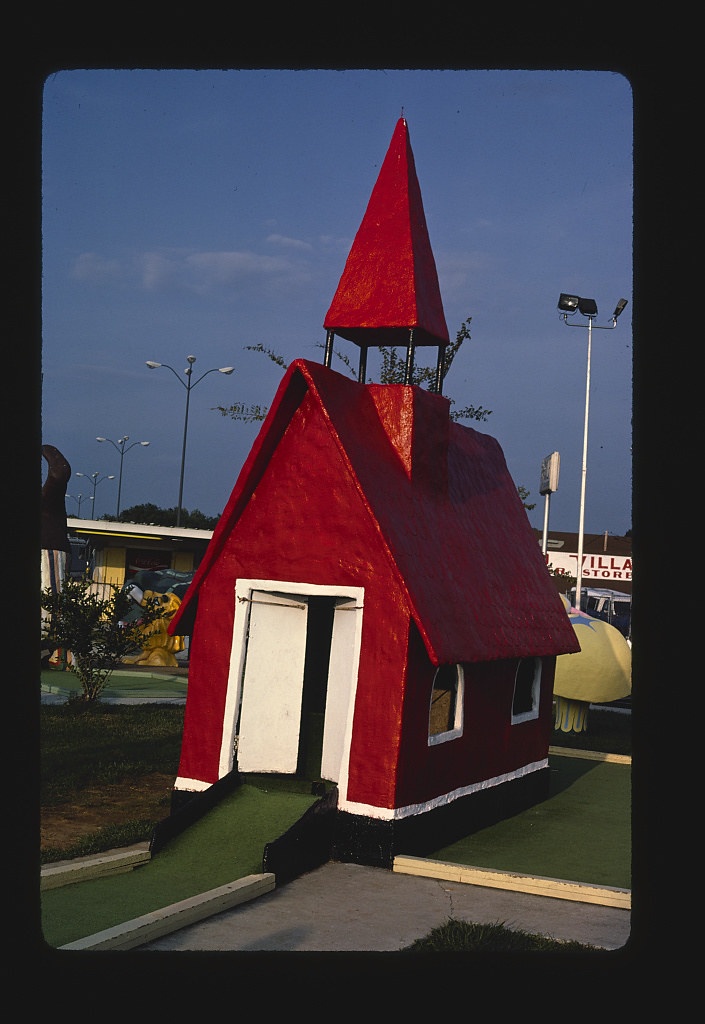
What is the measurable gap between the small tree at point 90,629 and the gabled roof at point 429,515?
23.9 ft

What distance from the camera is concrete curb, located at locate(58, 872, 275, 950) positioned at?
20.2 ft

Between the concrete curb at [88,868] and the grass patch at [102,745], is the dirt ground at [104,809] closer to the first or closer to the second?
the grass patch at [102,745]

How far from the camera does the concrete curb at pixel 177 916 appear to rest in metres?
6.15

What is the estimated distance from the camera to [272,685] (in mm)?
9914

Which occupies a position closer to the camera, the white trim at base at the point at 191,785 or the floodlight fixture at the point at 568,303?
the white trim at base at the point at 191,785

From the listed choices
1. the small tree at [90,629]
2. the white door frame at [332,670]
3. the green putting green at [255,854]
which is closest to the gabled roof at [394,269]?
the white door frame at [332,670]

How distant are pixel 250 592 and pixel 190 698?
4.13 ft

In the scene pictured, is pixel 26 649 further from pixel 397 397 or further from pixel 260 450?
pixel 397 397

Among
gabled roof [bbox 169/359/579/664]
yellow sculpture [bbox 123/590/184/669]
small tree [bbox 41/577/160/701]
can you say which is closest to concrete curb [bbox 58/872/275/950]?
gabled roof [bbox 169/359/579/664]

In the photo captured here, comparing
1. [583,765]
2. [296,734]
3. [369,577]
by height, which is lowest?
[583,765]

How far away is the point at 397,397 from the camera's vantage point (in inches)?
408

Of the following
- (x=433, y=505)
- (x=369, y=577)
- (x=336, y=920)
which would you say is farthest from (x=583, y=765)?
(x=336, y=920)

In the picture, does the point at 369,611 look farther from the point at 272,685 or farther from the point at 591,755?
the point at 591,755

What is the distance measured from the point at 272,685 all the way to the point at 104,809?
2704mm
